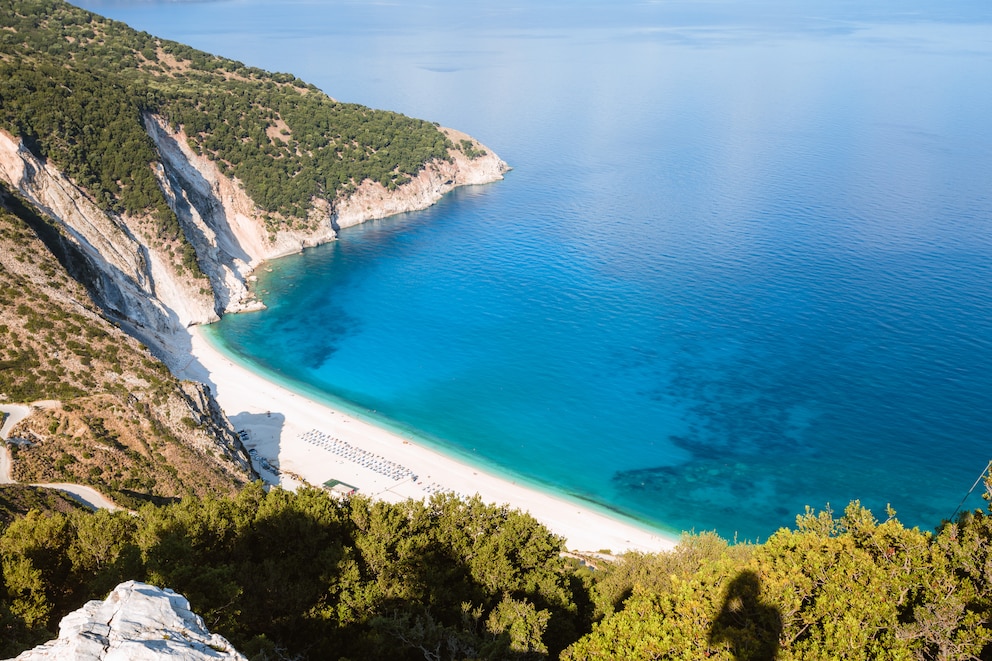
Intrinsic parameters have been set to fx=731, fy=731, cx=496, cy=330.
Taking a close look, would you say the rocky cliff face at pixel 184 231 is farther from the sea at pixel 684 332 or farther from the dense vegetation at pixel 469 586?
the dense vegetation at pixel 469 586

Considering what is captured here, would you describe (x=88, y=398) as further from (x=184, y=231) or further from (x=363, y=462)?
(x=184, y=231)

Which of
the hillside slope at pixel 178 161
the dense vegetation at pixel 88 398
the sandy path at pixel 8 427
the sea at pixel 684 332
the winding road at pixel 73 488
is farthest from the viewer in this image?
the hillside slope at pixel 178 161

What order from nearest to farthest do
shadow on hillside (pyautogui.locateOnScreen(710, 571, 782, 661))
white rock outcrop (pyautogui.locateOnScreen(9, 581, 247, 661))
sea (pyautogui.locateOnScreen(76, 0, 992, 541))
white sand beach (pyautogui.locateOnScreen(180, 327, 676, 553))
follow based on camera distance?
white rock outcrop (pyautogui.locateOnScreen(9, 581, 247, 661)) → shadow on hillside (pyautogui.locateOnScreen(710, 571, 782, 661)) → white sand beach (pyautogui.locateOnScreen(180, 327, 676, 553)) → sea (pyautogui.locateOnScreen(76, 0, 992, 541))

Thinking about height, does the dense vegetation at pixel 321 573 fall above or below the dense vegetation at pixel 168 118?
below

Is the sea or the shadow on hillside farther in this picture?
the sea

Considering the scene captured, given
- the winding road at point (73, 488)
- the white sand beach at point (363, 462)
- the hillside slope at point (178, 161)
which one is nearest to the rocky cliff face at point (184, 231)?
the hillside slope at point (178, 161)

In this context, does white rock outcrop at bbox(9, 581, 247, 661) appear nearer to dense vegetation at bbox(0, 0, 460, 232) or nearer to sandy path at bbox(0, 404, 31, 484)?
sandy path at bbox(0, 404, 31, 484)

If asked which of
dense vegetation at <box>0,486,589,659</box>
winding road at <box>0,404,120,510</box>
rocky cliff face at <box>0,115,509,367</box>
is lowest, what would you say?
winding road at <box>0,404,120,510</box>

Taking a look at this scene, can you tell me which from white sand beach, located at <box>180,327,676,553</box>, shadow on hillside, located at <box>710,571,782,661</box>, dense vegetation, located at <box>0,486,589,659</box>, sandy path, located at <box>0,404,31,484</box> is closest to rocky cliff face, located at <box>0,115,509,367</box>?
white sand beach, located at <box>180,327,676,553</box>
